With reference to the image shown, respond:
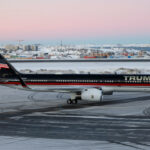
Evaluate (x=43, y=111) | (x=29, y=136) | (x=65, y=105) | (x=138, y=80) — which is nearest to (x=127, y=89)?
(x=138, y=80)

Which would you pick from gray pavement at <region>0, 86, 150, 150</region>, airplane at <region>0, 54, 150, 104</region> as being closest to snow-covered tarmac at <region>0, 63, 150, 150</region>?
gray pavement at <region>0, 86, 150, 150</region>

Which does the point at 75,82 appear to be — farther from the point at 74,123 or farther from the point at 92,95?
the point at 74,123

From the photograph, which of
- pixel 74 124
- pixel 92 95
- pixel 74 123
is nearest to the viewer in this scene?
pixel 74 124

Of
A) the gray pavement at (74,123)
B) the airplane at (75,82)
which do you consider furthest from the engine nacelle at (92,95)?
the airplane at (75,82)

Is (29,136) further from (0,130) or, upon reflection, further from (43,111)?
(43,111)

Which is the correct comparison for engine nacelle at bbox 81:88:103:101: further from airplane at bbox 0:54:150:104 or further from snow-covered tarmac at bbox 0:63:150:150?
airplane at bbox 0:54:150:104

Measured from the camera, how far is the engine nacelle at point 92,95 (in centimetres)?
3453


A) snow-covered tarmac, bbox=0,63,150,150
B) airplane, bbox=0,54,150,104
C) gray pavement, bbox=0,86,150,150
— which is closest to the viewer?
snow-covered tarmac, bbox=0,63,150,150

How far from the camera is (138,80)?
3784 cm

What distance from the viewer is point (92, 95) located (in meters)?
34.6

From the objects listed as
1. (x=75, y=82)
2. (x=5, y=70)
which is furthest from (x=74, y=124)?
(x=5, y=70)

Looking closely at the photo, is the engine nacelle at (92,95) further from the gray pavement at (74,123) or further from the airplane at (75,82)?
the airplane at (75,82)

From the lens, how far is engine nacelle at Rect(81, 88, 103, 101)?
3453 centimetres

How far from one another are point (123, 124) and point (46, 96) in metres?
19.0
